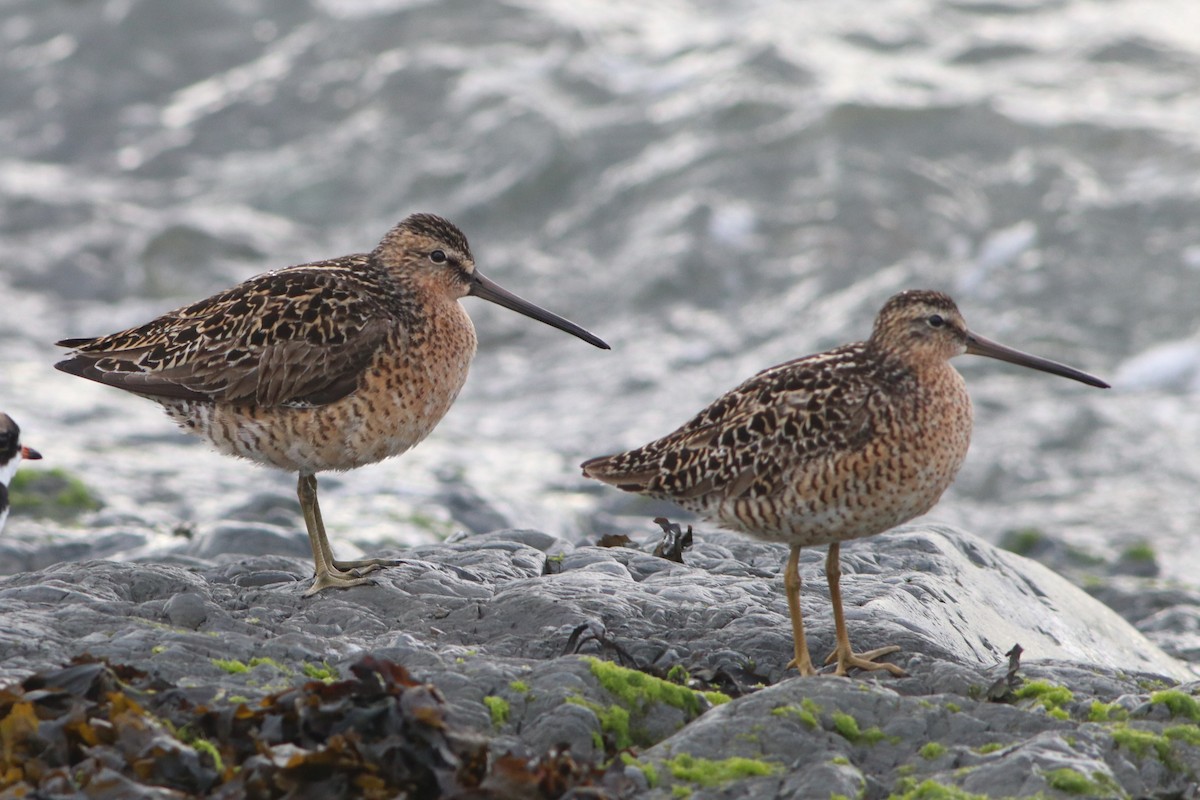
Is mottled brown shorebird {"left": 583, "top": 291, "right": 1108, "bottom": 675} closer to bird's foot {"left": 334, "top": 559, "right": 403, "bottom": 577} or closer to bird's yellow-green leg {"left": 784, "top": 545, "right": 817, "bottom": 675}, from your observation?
bird's yellow-green leg {"left": 784, "top": 545, "right": 817, "bottom": 675}

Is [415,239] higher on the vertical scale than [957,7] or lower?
higher

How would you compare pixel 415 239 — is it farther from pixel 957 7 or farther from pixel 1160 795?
pixel 957 7

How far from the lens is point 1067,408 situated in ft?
36.6

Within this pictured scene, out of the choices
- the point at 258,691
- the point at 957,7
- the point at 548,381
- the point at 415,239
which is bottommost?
the point at 548,381

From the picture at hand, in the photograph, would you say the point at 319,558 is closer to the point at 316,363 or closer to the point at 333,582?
the point at 333,582

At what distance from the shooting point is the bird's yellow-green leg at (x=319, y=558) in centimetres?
534

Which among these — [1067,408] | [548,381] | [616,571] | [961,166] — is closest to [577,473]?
[548,381]

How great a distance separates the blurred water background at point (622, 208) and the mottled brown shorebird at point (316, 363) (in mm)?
2817

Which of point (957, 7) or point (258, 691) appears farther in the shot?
point (957, 7)

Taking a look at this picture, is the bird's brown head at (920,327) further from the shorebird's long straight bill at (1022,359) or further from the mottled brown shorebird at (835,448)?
the shorebird's long straight bill at (1022,359)

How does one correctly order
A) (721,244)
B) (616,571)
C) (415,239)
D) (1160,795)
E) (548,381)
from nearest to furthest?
(1160,795) < (616,571) < (415,239) < (548,381) < (721,244)

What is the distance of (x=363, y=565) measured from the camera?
570 cm

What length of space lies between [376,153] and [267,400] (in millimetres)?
10613

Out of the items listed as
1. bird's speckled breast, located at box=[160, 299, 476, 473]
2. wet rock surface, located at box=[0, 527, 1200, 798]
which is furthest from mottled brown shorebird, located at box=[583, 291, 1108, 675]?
bird's speckled breast, located at box=[160, 299, 476, 473]
